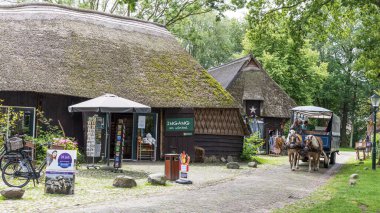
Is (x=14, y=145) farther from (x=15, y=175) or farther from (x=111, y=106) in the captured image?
(x=111, y=106)

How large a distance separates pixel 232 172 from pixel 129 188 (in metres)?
6.93

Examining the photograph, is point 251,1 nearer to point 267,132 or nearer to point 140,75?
point 140,75

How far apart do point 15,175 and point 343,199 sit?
8423mm

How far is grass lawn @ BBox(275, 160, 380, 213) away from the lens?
10531 mm

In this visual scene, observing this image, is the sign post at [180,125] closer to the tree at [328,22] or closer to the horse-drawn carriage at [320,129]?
the horse-drawn carriage at [320,129]

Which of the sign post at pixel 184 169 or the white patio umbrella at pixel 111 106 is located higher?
the white patio umbrella at pixel 111 106

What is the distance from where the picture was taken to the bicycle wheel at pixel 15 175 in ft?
39.3

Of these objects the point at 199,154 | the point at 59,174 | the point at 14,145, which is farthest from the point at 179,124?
the point at 59,174

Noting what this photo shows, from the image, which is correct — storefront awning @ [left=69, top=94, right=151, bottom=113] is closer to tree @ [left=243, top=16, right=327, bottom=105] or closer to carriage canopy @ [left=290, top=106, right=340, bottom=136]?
carriage canopy @ [left=290, top=106, right=340, bottom=136]

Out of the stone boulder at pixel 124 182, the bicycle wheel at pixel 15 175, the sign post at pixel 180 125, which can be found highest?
the sign post at pixel 180 125

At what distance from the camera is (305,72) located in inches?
1807

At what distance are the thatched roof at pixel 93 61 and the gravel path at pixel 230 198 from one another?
7685mm

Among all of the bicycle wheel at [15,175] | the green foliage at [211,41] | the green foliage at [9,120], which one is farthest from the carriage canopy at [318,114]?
the green foliage at [211,41]

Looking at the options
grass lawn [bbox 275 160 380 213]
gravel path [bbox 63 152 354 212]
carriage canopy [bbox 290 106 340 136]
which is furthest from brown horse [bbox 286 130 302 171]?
grass lawn [bbox 275 160 380 213]
